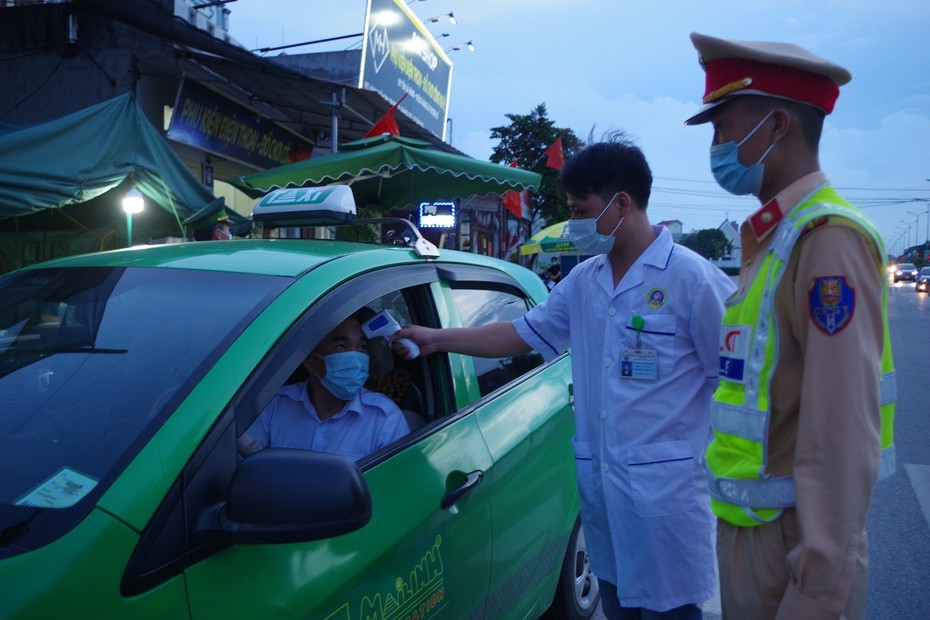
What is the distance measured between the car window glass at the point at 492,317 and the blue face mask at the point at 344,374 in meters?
0.47

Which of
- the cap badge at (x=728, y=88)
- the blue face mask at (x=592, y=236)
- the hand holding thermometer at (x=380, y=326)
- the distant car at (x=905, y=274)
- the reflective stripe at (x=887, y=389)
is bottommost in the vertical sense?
the distant car at (x=905, y=274)

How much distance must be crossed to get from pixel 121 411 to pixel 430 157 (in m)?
4.86

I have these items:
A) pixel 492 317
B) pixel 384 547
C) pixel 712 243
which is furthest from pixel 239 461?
pixel 712 243

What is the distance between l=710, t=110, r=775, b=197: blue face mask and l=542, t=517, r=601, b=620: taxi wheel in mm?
1808

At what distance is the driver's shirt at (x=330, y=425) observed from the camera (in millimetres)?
2246

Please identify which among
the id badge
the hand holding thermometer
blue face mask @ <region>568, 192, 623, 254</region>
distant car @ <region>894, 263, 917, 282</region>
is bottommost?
distant car @ <region>894, 263, 917, 282</region>

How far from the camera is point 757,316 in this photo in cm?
138

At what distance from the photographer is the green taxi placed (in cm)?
129

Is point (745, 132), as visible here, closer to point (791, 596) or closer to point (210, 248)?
point (791, 596)

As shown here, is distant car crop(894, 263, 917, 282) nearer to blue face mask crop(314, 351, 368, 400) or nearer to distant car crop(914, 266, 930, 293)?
distant car crop(914, 266, 930, 293)

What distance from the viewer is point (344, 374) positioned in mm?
2307

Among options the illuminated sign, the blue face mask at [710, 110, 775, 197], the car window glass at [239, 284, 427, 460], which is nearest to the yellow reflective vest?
the blue face mask at [710, 110, 775, 197]

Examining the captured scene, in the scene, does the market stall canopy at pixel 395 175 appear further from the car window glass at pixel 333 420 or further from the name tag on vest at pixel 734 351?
the name tag on vest at pixel 734 351

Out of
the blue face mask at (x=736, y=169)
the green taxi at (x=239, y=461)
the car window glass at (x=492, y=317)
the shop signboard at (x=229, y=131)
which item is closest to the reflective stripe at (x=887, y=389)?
the blue face mask at (x=736, y=169)
